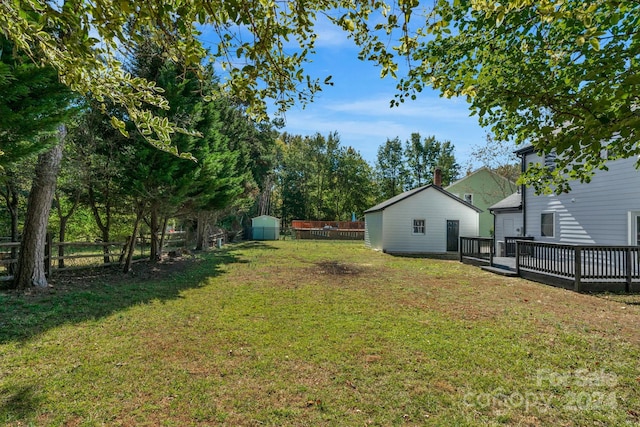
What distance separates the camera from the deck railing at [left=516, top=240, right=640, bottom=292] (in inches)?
325

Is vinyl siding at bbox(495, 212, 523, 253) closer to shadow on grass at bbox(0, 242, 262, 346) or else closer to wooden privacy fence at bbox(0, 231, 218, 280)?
shadow on grass at bbox(0, 242, 262, 346)

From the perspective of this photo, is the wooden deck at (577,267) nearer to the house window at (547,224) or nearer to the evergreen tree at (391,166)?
the house window at (547,224)

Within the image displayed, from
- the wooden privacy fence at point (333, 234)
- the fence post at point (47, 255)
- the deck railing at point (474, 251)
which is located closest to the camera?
the fence post at point (47, 255)

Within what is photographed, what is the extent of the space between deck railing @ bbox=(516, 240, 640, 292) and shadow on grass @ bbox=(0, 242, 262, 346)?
10089mm

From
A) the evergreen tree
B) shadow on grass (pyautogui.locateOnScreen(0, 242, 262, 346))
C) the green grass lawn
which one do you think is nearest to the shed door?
the green grass lawn

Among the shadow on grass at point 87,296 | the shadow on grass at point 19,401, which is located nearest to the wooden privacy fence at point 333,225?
the shadow on grass at point 87,296

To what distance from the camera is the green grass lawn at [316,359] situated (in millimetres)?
2881

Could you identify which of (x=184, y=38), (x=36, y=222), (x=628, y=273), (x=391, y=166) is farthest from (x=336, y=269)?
(x=391, y=166)

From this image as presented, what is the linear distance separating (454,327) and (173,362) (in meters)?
4.22

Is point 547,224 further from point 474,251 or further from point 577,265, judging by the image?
point 577,265

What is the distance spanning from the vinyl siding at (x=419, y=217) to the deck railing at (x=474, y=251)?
4558 mm

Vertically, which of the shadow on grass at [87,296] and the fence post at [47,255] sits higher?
the fence post at [47,255]

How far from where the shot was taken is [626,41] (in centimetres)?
363

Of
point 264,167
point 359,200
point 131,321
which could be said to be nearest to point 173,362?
point 131,321
